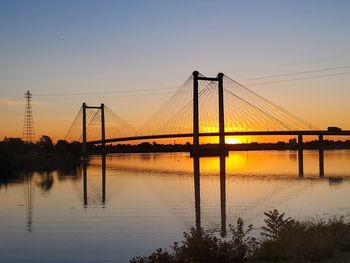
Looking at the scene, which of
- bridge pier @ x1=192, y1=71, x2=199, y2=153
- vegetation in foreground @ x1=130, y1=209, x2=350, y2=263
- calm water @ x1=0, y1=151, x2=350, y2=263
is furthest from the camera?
bridge pier @ x1=192, y1=71, x2=199, y2=153

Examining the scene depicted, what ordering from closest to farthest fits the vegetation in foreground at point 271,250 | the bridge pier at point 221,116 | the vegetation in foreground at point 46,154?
the vegetation in foreground at point 271,250 < the bridge pier at point 221,116 < the vegetation in foreground at point 46,154

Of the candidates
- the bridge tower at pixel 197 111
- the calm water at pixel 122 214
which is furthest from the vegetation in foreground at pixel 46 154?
the calm water at pixel 122 214

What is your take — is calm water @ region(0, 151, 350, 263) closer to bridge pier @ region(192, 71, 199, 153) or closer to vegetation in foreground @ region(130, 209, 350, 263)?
vegetation in foreground @ region(130, 209, 350, 263)

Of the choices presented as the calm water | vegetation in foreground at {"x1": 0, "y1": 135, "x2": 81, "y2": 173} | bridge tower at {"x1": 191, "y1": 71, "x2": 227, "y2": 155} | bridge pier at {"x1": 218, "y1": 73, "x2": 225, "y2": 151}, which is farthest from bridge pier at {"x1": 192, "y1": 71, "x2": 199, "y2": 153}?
the calm water

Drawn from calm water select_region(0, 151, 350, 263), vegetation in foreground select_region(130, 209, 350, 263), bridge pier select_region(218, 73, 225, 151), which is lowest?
calm water select_region(0, 151, 350, 263)

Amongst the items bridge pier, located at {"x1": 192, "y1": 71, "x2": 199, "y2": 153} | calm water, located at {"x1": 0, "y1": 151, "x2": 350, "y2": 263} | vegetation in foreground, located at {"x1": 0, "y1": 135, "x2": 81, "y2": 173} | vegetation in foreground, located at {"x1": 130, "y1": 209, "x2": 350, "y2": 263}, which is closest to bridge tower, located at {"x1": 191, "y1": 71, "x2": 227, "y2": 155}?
bridge pier, located at {"x1": 192, "y1": 71, "x2": 199, "y2": 153}

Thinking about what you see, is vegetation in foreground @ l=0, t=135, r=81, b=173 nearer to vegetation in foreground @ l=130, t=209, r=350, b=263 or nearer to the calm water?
the calm water

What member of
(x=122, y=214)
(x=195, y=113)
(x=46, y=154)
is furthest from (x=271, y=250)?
(x=46, y=154)

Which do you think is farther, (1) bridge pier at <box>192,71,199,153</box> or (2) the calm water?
(1) bridge pier at <box>192,71,199,153</box>

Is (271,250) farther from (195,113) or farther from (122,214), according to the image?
(195,113)

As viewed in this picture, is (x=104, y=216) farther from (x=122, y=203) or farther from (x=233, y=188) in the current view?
(x=233, y=188)

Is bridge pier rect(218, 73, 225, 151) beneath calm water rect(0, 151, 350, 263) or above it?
above

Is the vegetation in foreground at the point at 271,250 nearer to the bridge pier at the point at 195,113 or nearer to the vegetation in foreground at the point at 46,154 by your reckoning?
the bridge pier at the point at 195,113

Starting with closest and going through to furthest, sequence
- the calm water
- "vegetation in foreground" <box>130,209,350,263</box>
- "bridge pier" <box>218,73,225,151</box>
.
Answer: "vegetation in foreground" <box>130,209,350,263</box> < the calm water < "bridge pier" <box>218,73,225,151</box>
